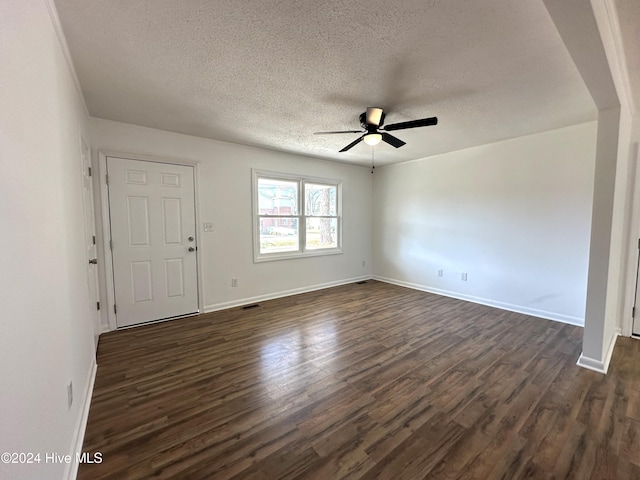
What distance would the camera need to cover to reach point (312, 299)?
4590 millimetres

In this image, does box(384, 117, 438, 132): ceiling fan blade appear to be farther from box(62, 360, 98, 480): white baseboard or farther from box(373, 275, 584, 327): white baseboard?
box(62, 360, 98, 480): white baseboard

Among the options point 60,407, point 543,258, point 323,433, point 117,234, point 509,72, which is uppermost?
point 509,72

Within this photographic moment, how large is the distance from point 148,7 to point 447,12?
5.45ft

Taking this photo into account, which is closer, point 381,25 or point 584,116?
point 381,25

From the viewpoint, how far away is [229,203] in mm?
4105

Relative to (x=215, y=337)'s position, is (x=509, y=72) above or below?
above

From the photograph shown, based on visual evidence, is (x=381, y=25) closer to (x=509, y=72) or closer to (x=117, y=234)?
(x=509, y=72)

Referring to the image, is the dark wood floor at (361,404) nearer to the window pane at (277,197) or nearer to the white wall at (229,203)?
the white wall at (229,203)

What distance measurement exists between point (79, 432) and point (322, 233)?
4228mm

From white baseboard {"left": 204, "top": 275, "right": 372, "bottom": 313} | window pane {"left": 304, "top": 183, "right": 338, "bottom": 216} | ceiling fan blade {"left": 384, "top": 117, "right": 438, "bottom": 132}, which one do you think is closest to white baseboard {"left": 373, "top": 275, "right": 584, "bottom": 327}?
white baseboard {"left": 204, "top": 275, "right": 372, "bottom": 313}

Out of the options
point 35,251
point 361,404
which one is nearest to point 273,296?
point 361,404

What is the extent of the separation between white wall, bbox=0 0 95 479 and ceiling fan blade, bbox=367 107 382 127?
7.50 ft

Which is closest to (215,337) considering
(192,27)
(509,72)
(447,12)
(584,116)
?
(192,27)

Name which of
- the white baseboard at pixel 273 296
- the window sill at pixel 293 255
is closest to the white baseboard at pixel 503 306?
the white baseboard at pixel 273 296
